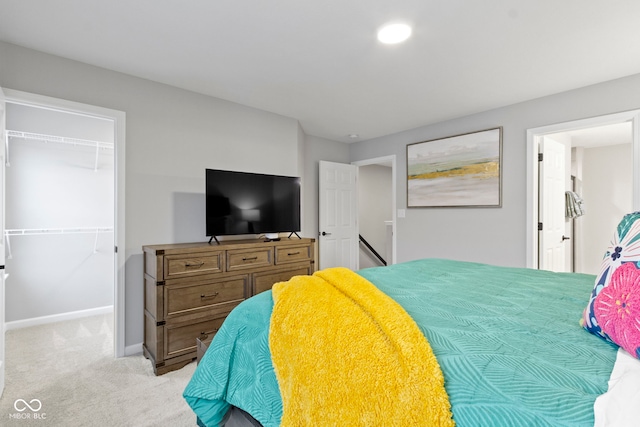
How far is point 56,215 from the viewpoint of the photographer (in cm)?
336

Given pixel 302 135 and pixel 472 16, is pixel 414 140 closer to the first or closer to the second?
pixel 302 135

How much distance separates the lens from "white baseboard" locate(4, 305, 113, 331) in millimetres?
3104

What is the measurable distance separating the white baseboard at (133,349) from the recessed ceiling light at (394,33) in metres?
3.17

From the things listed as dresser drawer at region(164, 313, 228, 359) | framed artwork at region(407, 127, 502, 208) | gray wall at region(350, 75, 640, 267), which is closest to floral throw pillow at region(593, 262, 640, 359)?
dresser drawer at region(164, 313, 228, 359)

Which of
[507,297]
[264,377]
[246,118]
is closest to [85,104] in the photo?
[246,118]

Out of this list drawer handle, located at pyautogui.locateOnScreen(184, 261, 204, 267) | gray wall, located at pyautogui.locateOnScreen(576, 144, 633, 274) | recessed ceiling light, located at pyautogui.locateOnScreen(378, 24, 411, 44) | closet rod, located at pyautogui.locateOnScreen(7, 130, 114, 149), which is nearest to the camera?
recessed ceiling light, located at pyautogui.locateOnScreen(378, 24, 411, 44)

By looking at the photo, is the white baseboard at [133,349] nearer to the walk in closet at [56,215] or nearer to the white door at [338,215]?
the walk in closet at [56,215]

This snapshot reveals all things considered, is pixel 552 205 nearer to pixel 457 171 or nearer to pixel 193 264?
pixel 457 171

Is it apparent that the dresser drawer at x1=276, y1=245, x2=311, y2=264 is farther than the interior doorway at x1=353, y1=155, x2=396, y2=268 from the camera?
No

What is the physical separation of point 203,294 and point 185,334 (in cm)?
34

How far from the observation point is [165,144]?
9.21 ft

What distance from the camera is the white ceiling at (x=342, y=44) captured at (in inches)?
70.0

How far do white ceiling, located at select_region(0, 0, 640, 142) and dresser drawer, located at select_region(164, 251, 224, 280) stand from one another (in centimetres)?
156

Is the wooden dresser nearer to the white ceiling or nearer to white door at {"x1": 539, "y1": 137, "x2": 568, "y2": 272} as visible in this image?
the white ceiling
